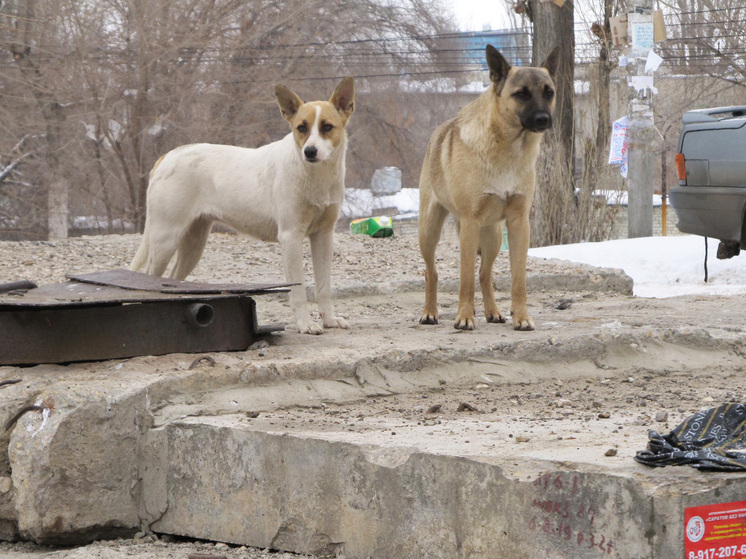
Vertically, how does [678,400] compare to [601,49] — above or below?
below

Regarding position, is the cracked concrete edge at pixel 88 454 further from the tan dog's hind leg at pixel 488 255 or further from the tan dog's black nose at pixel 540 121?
the tan dog's black nose at pixel 540 121

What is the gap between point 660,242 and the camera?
39.5 feet

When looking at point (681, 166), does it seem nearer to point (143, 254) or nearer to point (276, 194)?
point (276, 194)

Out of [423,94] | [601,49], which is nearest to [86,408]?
[601,49]

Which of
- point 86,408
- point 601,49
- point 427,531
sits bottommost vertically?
point 427,531

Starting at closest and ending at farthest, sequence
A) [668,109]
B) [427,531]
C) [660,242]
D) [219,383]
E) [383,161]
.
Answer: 1. [427,531]
2. [219,383]
3. [660,242]
4. [383,161]
5. [668,109]

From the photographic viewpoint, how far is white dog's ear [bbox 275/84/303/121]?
551 cm

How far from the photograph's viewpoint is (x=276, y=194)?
5.67 meters

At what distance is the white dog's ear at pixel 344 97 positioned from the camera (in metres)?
5.61

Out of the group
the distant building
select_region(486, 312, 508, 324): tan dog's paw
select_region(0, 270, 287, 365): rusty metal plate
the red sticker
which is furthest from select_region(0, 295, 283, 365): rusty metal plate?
the distant building

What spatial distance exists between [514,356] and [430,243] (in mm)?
1418

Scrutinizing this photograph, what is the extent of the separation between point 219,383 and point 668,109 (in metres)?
37.4

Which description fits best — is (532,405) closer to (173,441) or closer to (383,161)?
(173,441)

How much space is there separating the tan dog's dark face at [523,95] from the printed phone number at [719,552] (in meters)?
3.29
